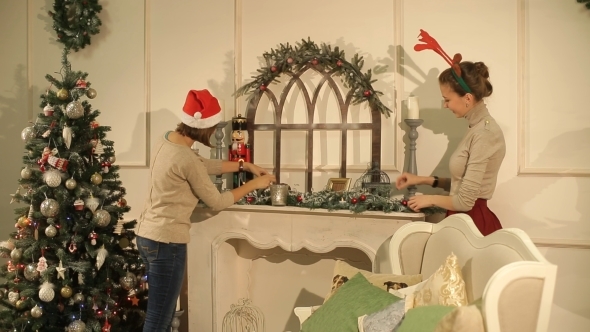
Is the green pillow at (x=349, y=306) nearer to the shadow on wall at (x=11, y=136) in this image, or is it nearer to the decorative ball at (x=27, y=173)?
the decorative ball at (x=27, y=173)

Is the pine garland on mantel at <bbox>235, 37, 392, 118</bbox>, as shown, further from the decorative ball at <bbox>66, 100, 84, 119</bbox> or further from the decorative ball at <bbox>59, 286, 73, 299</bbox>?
the decorative ball at <bbox>59, 286, 73, 299</bbox>

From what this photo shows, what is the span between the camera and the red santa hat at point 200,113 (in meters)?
2.71

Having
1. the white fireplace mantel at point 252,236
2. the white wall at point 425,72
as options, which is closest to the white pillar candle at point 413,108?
the white wall at point 425,72

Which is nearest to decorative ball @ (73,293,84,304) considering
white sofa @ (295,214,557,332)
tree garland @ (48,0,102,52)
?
white sofa @ (295,214,557,332)

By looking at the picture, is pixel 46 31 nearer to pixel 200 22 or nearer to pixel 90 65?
pixel 90 65

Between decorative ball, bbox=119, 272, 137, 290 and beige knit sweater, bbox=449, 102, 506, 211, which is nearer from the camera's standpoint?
beige knit sweater, bbox=449, 102, 506, 211

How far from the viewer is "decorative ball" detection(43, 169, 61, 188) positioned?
9.42ft

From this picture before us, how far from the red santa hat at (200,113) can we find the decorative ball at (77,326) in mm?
1287

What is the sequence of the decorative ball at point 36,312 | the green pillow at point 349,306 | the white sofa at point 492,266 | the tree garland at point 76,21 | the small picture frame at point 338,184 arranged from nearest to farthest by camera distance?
the white sofa at point 492,266 < the green pillow at point 349,306 < the decorative ball at point 36,312 < the small picture frame at point 338,184 < the tree garland at point 76,21

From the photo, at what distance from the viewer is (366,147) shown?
332cm

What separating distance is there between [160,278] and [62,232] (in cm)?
69

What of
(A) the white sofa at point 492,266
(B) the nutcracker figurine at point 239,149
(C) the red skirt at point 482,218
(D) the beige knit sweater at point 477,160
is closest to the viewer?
(A) the white sofa at point 492,266

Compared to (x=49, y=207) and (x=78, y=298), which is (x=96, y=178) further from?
(x=78, y=298)

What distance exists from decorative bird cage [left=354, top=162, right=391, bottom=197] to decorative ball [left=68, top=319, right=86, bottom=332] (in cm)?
178
